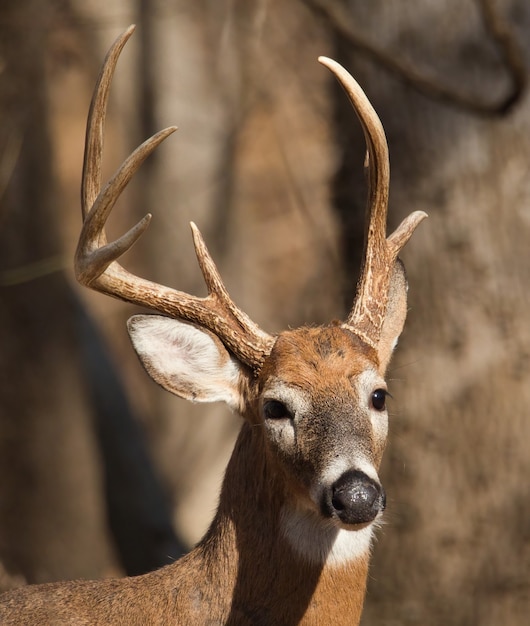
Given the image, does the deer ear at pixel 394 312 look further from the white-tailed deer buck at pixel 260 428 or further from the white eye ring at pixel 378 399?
the white eye ring at pixel 378 399

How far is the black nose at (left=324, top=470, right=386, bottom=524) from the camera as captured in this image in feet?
14.1

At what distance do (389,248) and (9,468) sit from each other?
4.61m

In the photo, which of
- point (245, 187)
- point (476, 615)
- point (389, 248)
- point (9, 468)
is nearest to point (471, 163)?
point (389, 248)

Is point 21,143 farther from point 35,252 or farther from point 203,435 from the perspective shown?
point 203,435

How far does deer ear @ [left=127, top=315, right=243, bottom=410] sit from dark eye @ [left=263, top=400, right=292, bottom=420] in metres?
0.35

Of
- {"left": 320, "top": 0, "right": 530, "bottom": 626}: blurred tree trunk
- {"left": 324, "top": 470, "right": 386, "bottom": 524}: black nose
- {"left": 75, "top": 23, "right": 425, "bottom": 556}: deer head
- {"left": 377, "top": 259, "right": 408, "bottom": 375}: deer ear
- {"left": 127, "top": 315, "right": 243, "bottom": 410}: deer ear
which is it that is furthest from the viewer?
{"left": 320, "top": 0, "right": 530, "bottom": 626}: blurred tree trunk

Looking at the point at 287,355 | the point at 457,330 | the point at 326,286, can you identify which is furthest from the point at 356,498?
the point at 326,286

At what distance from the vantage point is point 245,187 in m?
18.2

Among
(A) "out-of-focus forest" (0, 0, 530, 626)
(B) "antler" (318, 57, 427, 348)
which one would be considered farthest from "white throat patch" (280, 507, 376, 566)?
(A) "out-of-focus forest" (0, 0, 530, 626)

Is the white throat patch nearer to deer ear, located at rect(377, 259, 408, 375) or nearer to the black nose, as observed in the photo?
the black nose

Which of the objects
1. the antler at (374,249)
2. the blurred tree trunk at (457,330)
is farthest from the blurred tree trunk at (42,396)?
the antler at (374,249)

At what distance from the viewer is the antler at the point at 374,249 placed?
5.12 m

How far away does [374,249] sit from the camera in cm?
533

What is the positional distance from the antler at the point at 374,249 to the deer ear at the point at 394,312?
0.45 feet
